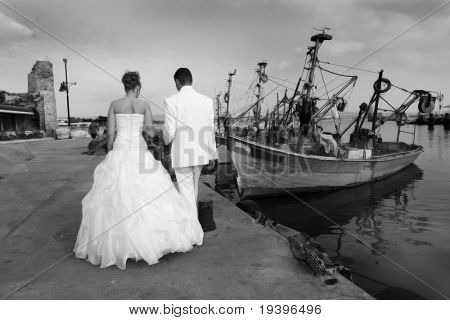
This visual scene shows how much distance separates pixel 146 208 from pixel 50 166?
9.96m

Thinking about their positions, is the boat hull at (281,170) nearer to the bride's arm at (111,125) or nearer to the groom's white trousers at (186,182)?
the groom's white trousers at (186,182)

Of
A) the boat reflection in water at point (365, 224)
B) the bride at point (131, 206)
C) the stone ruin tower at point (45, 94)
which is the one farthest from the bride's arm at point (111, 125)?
the stone ruin tower at point (45, 94)

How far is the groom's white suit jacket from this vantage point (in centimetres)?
394

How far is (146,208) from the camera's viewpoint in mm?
3551

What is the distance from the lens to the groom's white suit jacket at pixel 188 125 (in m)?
3.94

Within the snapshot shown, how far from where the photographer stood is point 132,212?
3473mm

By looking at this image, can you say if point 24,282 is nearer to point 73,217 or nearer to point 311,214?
point 73,217

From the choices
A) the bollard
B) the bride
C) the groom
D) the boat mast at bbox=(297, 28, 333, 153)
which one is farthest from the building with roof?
the groom

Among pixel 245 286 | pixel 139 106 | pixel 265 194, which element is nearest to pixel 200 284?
pixel 245 286

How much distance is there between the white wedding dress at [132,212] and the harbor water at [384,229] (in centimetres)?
433

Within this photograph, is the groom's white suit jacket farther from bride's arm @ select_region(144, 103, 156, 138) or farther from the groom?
bride's arm @ select_region(144, 103, 156, 138)

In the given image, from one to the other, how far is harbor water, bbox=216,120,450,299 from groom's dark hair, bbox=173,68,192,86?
5159 mm

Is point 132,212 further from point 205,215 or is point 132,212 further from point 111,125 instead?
point 205,215
